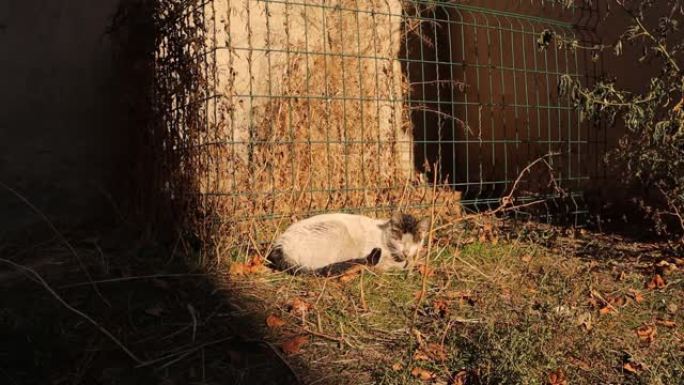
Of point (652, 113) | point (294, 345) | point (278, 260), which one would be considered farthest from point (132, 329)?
point (652, 113)

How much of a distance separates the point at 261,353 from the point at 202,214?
57.6 inches

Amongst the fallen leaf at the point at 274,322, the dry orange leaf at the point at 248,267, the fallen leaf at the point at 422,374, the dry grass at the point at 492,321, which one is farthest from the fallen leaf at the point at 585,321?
the dry orange leaf at the point at 248,267

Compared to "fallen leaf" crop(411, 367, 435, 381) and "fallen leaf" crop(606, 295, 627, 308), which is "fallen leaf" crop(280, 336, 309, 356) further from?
"fallen leaf" crop(606, 295, 627, 308)

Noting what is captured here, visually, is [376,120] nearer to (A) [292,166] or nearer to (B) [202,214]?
(A) [292,166]

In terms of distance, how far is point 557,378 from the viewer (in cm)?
195

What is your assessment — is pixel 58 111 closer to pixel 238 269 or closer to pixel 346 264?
pixel 238 269

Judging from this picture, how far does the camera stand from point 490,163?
5719mm

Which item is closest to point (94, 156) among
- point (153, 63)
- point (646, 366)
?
point (153, 63)

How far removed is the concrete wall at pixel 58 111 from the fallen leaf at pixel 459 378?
3.51 m

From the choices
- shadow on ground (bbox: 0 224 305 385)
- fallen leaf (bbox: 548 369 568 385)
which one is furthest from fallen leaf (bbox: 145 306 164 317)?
fallen leaf (bbox: 548 369 568 385)

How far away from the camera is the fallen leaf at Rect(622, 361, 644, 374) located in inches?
81.0

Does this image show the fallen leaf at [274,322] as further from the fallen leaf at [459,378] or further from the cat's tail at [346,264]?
the fallen leaf at [459,378]

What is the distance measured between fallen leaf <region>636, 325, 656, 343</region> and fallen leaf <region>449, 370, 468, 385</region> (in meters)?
0.83

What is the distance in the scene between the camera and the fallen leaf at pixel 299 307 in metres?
2.58
